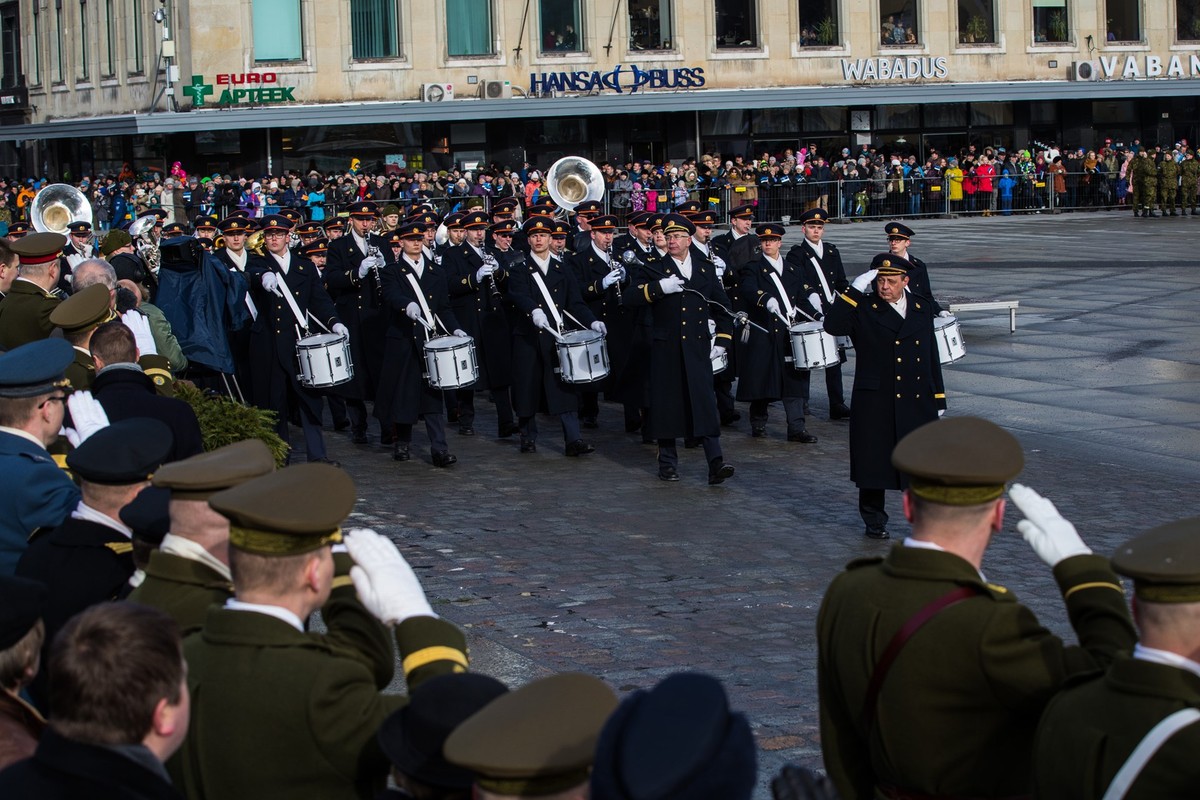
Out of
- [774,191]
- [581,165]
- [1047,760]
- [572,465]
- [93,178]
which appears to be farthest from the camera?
[93,178]

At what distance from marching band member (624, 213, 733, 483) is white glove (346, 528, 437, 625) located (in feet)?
28.8

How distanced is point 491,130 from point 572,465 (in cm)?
3177

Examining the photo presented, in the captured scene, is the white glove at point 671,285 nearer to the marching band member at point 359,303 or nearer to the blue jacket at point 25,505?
the marching band member at point 359,303

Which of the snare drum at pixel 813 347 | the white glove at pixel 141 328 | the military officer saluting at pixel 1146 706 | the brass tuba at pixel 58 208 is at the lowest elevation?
the military officer saluting at pixel 1146 706

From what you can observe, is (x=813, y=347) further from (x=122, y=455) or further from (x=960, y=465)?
(x=960, y=465)

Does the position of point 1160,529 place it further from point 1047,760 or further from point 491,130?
point 491,130

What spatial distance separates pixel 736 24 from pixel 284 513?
4369cm

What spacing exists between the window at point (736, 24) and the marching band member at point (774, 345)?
3184cm

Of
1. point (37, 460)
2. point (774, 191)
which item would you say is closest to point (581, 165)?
point (37, 460)

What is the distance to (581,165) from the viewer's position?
20359 millimetres

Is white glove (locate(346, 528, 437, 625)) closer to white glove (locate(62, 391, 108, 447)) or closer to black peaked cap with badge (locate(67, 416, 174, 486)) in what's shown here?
black peaked cap with badge (locate(67, 416, 174, 486))

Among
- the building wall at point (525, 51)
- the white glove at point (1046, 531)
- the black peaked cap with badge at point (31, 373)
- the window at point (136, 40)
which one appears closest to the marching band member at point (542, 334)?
the black peaked cap with badge at point (31, 373)

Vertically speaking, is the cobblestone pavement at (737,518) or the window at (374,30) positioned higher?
the window at (374,30)

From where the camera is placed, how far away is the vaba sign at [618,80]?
43.8 meters
